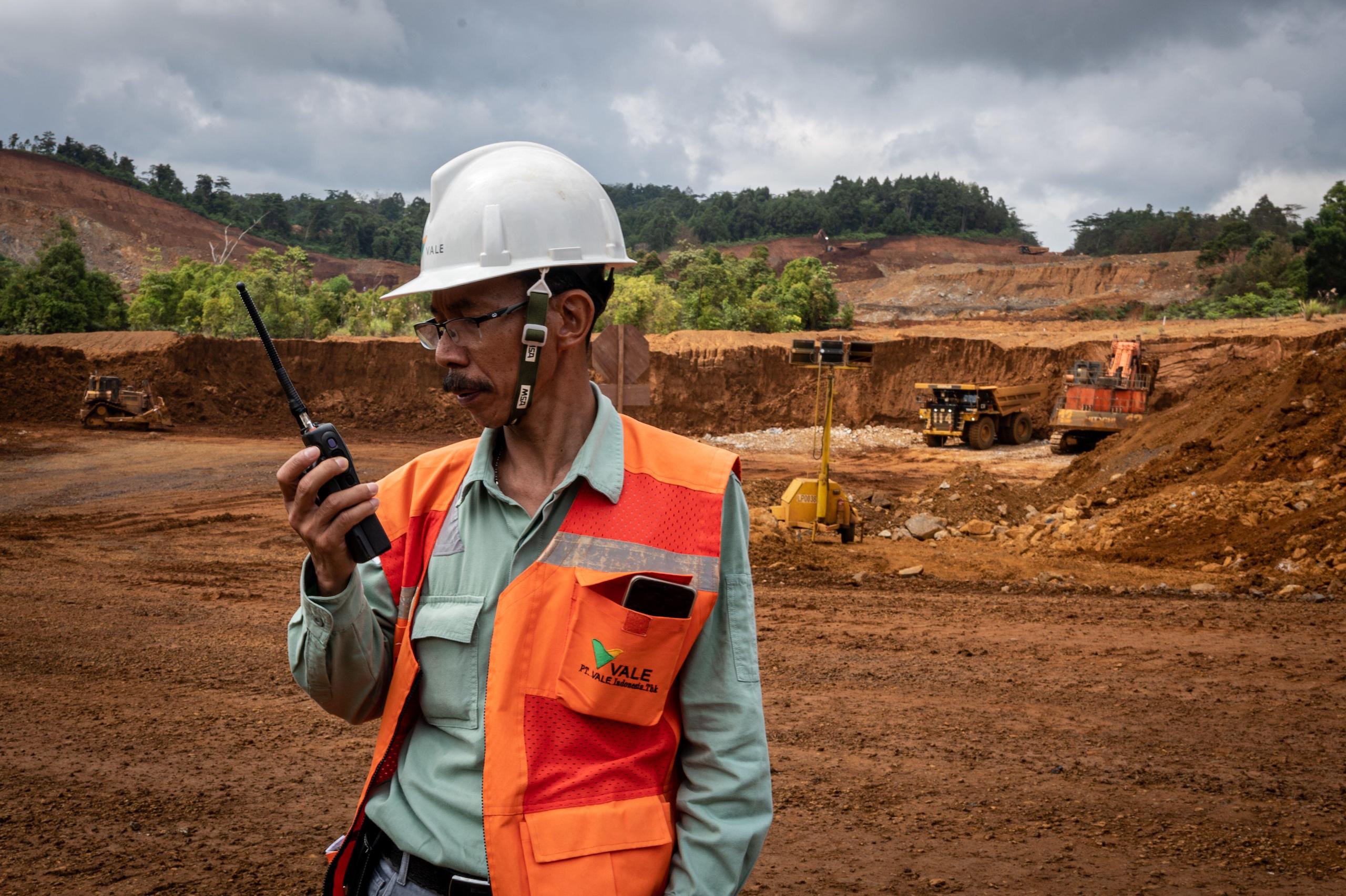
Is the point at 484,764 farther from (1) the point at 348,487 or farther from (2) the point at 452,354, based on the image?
(2) the point at 452,354

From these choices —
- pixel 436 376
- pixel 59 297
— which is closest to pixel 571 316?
pixel 436 376

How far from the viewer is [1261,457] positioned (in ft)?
42.7

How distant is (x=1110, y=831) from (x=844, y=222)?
104 m

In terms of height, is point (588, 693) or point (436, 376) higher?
point (436, 376)

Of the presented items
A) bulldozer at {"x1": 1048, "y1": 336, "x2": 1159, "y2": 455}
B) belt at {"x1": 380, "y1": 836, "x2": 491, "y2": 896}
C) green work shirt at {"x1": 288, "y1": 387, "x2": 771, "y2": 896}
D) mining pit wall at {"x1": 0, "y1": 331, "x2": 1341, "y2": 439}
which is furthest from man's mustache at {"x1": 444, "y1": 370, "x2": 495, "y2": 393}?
mining pit wall at {"x1": 0, "y1": 331, "x2": 1341, "y2": 439}

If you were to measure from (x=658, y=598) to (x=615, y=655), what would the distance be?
11cm

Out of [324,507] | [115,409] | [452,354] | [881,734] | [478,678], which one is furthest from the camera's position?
[115,409]

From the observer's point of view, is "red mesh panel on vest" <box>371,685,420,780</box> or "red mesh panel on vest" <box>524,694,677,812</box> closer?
"red mesh panel on vest" <box>524,694,677,812</box>

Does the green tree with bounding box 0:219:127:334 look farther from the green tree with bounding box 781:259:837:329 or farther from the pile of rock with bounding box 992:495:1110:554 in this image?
the pile of rock with bounding box 992:495:1110:554

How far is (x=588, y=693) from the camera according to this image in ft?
5.27

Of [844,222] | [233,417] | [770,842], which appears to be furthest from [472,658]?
[844,222]

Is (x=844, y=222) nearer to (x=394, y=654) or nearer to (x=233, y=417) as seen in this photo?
(x=233, y=417)

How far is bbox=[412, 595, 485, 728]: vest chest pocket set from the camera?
166 cm

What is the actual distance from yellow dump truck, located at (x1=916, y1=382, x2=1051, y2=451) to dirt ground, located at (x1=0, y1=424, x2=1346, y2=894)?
14.2m
